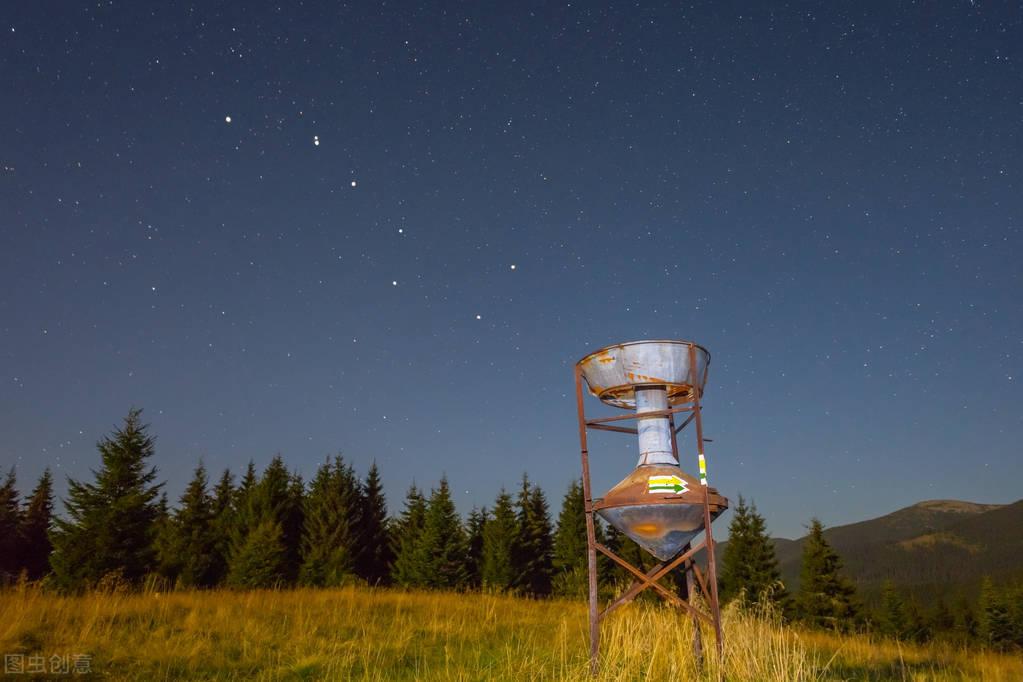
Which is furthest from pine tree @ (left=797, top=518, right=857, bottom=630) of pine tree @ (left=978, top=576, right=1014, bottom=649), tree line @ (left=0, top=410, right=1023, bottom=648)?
pine tree @ (left=978, top=576, right=1014, bottom=649)

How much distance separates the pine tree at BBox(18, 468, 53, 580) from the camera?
36.3 metres

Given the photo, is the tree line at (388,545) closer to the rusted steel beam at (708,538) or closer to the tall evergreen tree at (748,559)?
the tall evergreen tree at (748,559)

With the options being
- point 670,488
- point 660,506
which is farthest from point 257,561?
point 670,488

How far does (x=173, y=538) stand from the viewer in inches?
1284

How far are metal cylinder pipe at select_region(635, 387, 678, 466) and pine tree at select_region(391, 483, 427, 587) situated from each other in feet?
93.4

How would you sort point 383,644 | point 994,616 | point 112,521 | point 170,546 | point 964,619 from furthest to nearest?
point 964,619 → point 994,616 → point 170,546 → point 112,521 → point 383,644

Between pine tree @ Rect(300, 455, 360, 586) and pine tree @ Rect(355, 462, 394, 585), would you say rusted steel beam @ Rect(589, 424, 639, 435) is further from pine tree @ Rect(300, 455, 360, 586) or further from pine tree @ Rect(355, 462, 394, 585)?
pine tree @ Rect(355, 462, 394, 585)

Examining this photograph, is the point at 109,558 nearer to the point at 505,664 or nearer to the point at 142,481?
the point at 142,481

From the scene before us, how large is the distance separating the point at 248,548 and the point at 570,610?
57.0 feet

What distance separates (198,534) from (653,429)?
108ft

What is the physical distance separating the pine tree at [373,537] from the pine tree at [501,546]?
21.5ft

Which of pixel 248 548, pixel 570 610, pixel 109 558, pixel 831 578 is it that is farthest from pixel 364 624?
pixel 831 578

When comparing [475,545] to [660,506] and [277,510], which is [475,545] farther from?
[660,506]

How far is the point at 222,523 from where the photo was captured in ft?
114
